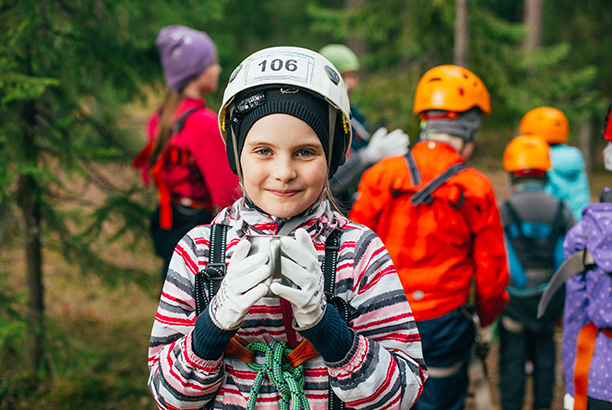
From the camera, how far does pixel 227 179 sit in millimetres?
3936

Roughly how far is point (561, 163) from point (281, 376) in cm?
502

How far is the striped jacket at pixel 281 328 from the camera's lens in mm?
1633

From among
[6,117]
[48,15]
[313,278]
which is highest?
[48,15]

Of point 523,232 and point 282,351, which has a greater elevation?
point 523,232

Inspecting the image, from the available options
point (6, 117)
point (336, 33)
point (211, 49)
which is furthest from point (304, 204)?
point (336, 33)

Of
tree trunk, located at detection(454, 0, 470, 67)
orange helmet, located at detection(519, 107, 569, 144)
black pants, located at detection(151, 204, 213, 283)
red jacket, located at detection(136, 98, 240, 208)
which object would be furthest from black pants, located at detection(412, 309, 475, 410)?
tree trunk, located at detection(454, 0, 470, 67)

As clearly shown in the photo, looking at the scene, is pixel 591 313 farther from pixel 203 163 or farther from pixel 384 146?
pixel 203 163

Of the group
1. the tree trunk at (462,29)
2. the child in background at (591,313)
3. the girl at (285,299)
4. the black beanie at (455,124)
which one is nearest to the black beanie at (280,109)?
the girl at (285,299)

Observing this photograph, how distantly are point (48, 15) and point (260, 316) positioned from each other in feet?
13.2

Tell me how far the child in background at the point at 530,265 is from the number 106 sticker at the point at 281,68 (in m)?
3.65

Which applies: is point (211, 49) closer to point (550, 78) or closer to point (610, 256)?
point (610, 256)

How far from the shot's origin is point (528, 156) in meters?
4.87

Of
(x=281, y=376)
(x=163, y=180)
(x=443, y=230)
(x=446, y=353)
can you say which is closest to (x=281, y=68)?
(x=281, y=376)

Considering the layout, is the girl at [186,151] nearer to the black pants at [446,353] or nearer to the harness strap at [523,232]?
the black pants at [446,353]
